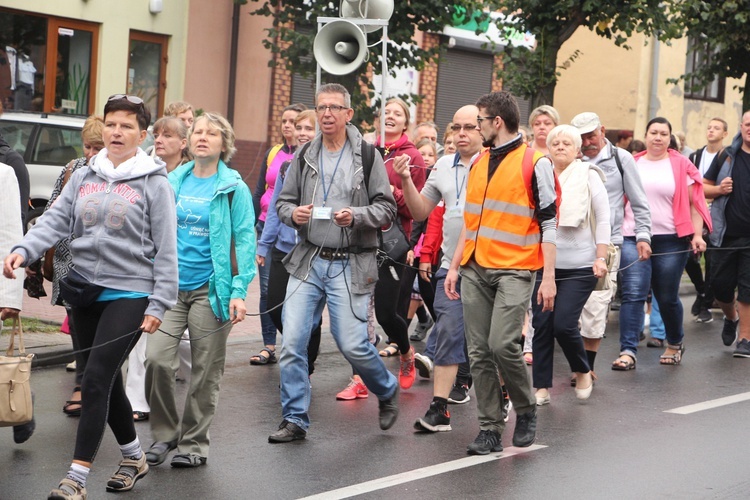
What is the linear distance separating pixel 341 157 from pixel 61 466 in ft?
7.52

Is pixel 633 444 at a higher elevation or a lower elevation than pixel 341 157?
lower

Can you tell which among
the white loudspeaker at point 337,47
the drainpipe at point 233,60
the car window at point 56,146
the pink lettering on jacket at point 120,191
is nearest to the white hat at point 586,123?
the white loudspeaker at point 337,47

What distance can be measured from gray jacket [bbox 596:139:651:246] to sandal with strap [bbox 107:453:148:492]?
190 inches

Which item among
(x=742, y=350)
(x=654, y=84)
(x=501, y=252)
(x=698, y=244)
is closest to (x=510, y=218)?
(x=501, y=252)

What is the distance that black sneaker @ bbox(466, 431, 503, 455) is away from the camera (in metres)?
7.00

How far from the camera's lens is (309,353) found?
8.76m

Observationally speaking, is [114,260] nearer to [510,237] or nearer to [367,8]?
[510,237]

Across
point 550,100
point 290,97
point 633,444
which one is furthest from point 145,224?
point 290,97

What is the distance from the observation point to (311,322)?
7160 mm

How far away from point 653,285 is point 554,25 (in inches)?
288

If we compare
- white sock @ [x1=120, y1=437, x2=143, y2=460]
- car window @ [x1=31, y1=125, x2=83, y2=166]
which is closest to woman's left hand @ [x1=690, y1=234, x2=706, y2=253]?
white sock @ [x1=120, y1=437, x2=143, y2=460]

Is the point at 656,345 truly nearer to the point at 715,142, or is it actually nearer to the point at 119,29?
the point at 715,142

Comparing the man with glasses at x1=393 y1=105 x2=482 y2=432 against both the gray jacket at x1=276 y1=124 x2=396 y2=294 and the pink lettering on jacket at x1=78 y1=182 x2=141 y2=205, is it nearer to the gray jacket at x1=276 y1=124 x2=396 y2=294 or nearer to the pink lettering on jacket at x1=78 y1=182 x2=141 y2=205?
the gray jacket at x1=276 y1=124 x2=396 y2=294

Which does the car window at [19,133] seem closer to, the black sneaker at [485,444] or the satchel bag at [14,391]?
the black sneaker at [485,444]
